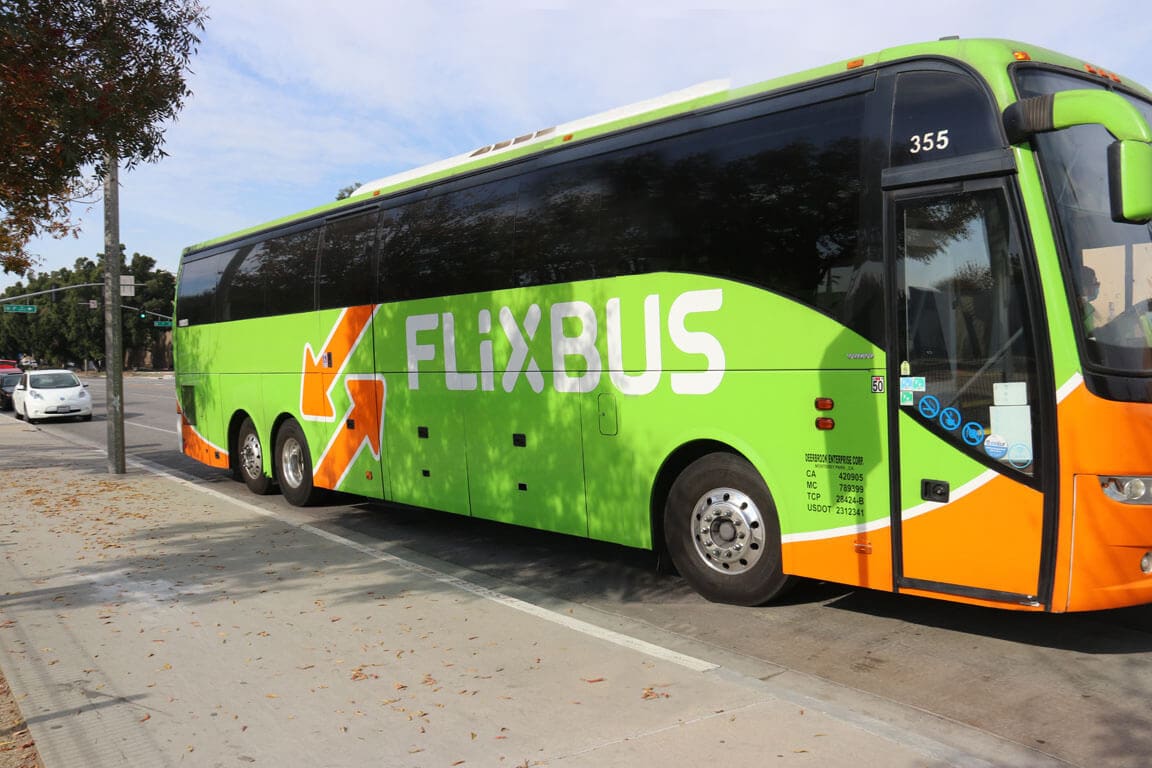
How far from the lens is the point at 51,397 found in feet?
93.6

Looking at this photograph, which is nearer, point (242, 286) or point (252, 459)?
point (242, 286)

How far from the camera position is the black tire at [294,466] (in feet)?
37.0

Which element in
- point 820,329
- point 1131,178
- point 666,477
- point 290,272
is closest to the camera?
point 1131,178

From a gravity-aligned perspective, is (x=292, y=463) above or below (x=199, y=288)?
below

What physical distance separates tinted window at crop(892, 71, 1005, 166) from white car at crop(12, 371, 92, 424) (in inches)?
1160

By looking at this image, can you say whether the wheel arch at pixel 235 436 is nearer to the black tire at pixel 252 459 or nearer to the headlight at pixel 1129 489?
the black tire at pixel 252 459

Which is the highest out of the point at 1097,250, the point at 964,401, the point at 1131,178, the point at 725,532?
the point at 1131,178

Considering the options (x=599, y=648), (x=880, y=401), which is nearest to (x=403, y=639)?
(x=599, y=648)

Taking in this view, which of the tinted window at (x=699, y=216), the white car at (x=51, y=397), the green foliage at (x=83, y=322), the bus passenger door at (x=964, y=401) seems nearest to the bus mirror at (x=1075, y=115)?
the bus passenger door at (x=964, y=401)

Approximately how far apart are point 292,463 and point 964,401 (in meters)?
8.88

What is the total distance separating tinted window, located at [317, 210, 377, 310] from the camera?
32.1 ft

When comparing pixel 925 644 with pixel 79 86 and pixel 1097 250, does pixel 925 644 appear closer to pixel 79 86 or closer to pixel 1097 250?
pixel 1097 250

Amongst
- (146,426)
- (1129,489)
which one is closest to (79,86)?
(1129,489)

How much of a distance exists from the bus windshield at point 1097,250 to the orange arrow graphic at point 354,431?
6.69m
